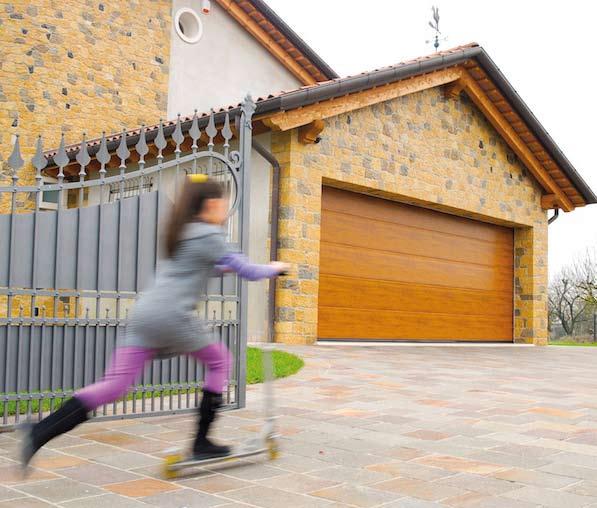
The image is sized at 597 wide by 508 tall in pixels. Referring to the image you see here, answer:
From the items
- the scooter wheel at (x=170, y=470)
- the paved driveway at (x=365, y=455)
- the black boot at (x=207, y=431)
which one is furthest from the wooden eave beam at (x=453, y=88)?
the scooter wheel at (x=170, y=470)

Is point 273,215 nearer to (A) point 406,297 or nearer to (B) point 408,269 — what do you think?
(B) point 408,269

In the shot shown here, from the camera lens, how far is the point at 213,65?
15719 mm

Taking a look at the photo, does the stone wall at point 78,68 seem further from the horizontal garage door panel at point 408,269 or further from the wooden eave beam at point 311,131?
the horizontal garage door panel at point 408,269

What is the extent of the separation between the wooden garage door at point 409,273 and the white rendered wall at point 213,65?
408 centimetres

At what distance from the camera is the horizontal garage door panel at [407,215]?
12.5 m

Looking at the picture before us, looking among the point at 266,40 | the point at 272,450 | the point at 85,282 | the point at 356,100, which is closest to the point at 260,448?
the point at 272,450

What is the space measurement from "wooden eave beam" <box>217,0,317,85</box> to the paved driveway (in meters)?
10.6

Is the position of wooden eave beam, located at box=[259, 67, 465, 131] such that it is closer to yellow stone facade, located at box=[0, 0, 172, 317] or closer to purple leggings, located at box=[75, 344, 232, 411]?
yellow stone facade, located at box=[0, 0, 172, 317]

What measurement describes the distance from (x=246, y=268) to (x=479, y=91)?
12.7 meters

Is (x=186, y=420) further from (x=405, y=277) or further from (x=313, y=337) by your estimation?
(x=405, y=277)

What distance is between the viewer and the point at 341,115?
12.2 meters

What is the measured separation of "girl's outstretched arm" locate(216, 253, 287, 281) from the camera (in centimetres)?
355

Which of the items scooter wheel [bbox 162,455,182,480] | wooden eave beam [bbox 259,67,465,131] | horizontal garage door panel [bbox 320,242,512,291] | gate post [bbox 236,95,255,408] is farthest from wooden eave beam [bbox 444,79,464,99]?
scooter wheel [bbox 162,455,182,480]

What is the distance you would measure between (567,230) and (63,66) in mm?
52283
